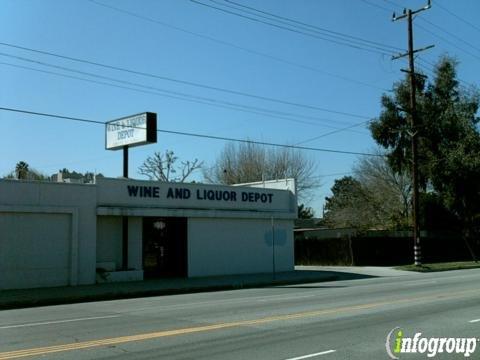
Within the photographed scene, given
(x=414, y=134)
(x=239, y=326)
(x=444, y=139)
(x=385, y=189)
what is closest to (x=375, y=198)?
(x=385, y=189)

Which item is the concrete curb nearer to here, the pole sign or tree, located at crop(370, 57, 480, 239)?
the pole sign

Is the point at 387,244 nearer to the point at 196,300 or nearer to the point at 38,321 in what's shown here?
the point at 196,300

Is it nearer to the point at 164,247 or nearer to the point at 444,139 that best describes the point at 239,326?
the point at 164,247

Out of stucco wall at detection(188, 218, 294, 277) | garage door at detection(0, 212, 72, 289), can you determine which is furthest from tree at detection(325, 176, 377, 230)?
garage door at detection(0, 212, 72, 289)

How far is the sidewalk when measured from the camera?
18938 millimetres

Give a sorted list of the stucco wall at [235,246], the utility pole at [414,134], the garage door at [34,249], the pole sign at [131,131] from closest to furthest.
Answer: the garage door at [34,249] < the pole sign at [131,131] < the stucco wall at [235,246] < the utility pole at [414,134]

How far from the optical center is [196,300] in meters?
18.4

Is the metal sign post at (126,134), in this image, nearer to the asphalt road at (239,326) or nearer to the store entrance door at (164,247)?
the store entrance door at (164,247)

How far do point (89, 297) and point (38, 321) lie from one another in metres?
6.08

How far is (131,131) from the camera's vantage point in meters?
27.8

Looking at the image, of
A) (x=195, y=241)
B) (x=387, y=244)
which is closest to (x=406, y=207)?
(x=387, y=244)

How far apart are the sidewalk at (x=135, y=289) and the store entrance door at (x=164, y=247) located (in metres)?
1.84

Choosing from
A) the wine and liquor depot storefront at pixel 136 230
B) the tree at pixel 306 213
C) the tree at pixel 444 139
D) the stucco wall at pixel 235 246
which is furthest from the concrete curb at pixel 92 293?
the tree at pixel 306 213

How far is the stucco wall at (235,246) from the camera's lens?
1146 inches
